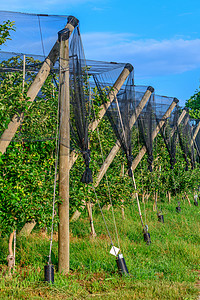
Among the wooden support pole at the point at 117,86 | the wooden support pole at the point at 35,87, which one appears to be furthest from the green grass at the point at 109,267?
the wooden support pole at the point at 117,86

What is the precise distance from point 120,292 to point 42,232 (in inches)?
134

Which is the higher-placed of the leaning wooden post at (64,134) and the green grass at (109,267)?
the leaning wooden post at (64,134)

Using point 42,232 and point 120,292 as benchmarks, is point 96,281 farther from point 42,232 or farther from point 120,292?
point 42,232

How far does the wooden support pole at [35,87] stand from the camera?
6289 millimetres

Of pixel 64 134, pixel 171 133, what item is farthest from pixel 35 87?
pixel 171 133

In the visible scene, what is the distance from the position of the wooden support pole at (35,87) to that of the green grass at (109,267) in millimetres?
2126

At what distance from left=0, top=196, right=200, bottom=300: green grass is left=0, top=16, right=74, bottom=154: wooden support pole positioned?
6.97 ft

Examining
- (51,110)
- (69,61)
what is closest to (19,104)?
(51,110)

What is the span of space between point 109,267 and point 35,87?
3.40 m

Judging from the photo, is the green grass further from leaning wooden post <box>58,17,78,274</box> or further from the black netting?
the black netting

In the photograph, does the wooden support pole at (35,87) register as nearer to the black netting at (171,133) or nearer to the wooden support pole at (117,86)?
the wooden support pole at (117,86)

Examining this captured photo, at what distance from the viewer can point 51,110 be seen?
6.96 meters

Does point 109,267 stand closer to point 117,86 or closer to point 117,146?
point 117,146

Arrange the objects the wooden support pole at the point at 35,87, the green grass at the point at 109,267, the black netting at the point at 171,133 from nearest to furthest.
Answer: the green grass at the point at 109,267, the wooden support pole at the point at 35,87, the black netting at the point at 171,133
